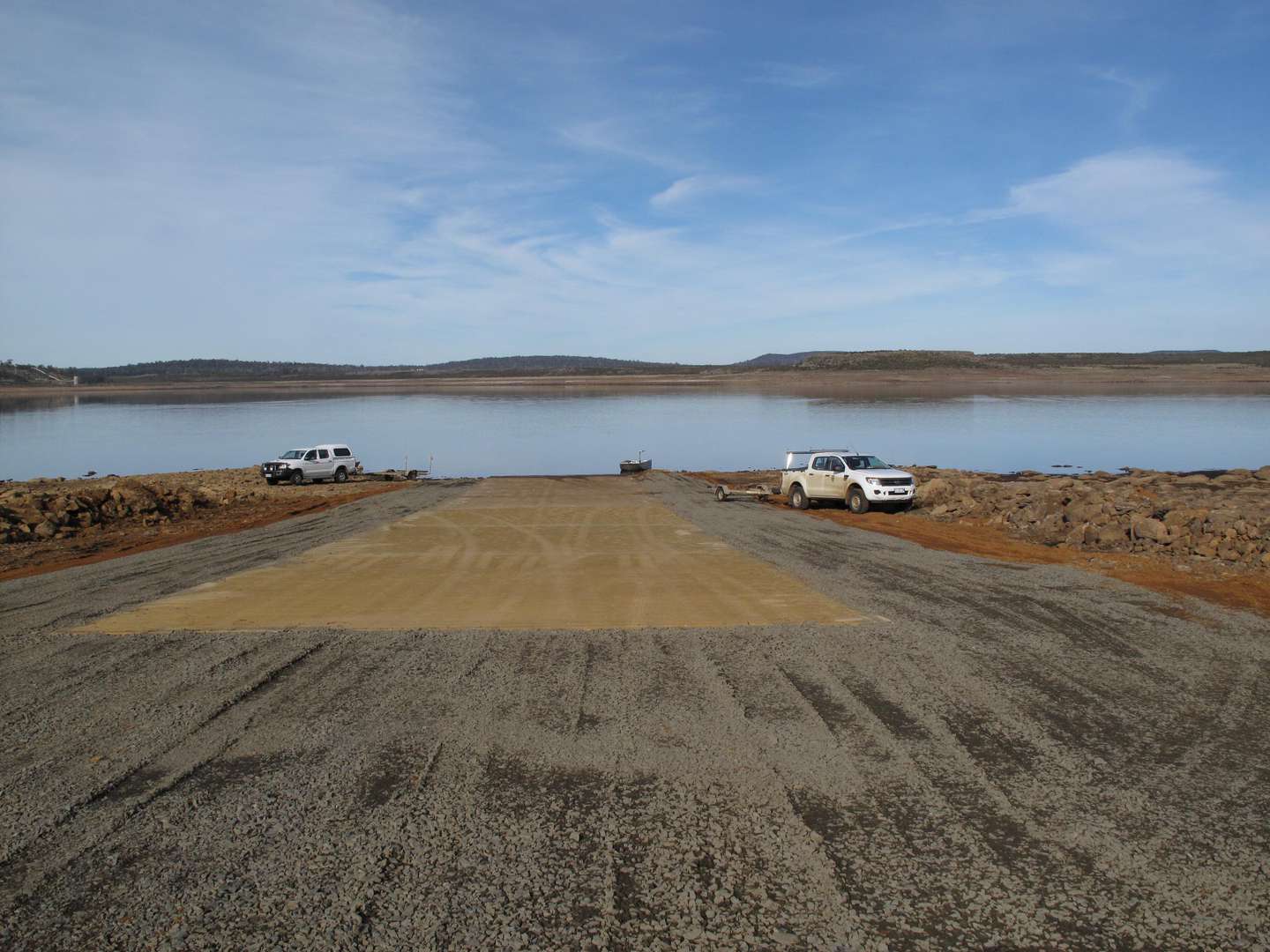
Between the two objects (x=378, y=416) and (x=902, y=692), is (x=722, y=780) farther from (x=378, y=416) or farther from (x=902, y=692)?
(x=378, y=416)

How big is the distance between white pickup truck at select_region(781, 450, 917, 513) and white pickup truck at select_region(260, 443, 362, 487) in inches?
864

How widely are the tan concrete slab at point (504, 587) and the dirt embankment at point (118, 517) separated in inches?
228

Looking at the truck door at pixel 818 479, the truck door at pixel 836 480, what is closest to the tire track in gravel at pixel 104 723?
the truck door at pixel 836 480

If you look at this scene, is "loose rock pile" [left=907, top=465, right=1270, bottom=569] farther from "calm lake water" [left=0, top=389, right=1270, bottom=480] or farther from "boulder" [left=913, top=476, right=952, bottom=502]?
"calm lake water" [left=0, top=389, right=1270, bottom=480]

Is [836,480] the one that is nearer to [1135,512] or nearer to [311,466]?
[1135,512]

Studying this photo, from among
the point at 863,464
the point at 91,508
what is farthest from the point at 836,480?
the point at 91,508

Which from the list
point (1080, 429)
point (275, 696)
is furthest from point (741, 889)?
point (1080, 429)

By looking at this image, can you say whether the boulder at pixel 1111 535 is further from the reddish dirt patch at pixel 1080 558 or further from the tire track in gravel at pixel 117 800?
the tire track in gravel at pixel 117 800

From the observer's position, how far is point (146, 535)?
21250 mm

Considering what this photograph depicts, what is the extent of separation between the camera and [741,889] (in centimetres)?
439

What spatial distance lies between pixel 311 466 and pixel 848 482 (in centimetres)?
2458

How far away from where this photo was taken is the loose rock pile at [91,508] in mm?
20078

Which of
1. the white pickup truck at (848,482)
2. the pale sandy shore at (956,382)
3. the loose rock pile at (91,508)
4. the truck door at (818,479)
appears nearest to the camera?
the loose rock pile at (91,508)

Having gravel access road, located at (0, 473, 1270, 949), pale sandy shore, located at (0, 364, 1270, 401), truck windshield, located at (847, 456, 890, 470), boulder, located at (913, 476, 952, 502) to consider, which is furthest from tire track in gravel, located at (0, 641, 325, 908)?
pale sandy shore, located at (0, 364, 1270, 401)
